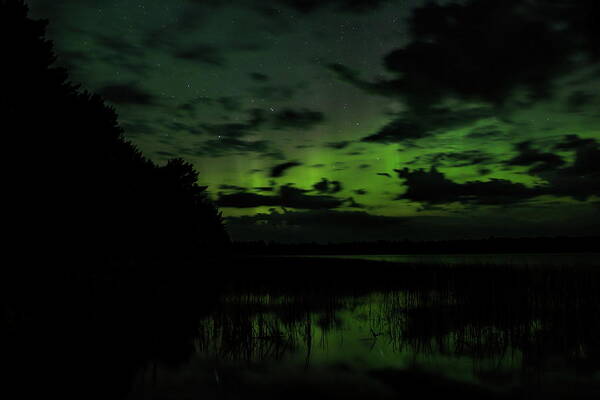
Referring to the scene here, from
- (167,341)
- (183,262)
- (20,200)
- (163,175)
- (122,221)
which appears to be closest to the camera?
(167,341)

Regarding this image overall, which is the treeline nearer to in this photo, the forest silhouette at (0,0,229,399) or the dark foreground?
the forest silhouette at (0,0,229,399)

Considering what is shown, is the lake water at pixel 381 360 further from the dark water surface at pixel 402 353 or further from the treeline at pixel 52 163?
the treeline at pixel 52 163

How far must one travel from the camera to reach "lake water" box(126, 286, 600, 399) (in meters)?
10.0

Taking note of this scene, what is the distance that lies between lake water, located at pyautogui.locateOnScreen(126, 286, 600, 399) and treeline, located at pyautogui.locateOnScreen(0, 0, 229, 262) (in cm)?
791

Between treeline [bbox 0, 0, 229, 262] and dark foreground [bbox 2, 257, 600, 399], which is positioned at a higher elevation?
treeline [bbox 0, 0, 229, 262]

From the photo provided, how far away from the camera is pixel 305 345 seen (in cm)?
1387

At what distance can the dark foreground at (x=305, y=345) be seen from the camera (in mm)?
10078

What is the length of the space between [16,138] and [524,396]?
18.1 m

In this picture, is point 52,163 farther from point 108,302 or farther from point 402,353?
point 402,353

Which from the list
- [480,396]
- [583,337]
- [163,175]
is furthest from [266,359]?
[163,175]

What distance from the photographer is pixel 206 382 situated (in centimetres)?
1051

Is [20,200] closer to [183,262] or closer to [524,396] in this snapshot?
[524,396]

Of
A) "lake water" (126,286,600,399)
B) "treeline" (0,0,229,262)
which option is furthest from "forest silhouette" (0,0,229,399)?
"lake water" (126,286,600,399)

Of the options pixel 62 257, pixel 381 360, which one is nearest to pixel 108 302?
pixel 62 257
